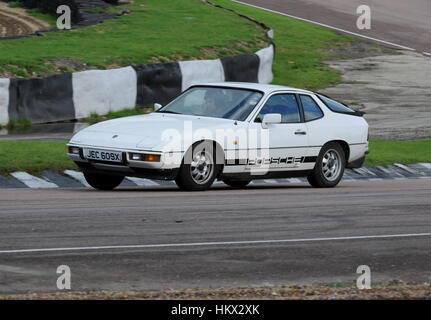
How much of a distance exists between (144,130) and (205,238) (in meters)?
3.34

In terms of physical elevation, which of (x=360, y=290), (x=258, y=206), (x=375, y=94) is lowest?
(x=375, y=94)

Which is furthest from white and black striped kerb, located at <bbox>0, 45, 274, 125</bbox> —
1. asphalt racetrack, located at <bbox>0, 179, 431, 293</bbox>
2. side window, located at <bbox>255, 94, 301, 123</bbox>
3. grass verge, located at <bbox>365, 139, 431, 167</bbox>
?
side window, located at <bbox>255, 94, 301, 123</bbox>

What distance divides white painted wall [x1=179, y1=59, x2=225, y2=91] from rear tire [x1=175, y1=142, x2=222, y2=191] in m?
8.84

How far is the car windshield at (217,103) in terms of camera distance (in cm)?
1219

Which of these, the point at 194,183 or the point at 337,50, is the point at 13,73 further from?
the point at 337,50

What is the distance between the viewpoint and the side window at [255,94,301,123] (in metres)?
12.6

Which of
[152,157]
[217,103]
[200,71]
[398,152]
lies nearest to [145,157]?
[152,157]

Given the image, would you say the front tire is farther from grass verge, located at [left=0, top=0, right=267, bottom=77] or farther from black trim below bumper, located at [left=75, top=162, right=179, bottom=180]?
grass verge, located at [left=0, top=0, right=267, bottom=77]

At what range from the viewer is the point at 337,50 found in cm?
3216

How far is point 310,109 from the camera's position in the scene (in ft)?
43.1

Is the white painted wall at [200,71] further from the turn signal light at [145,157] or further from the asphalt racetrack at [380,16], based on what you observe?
the asphalt racetrack at [380,16]

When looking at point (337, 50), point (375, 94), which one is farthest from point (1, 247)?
point (337, 50)

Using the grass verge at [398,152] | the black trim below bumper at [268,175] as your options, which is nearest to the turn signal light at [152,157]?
the black trim below bumper at [268,175]

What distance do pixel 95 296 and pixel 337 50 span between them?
27.1 metres
